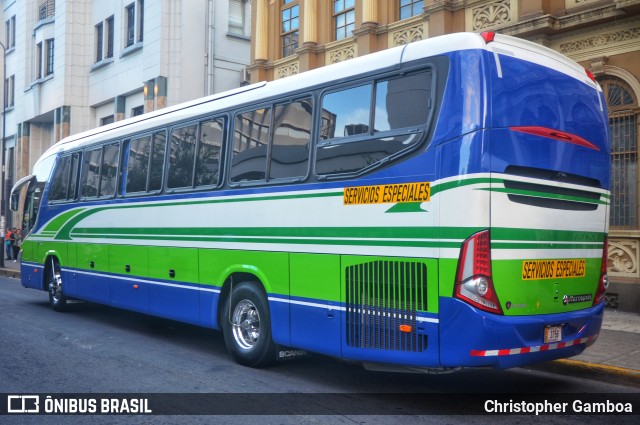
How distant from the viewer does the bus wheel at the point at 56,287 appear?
526 inches

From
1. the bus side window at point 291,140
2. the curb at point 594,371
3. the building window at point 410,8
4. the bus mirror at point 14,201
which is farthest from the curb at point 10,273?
the curb at point 594,371

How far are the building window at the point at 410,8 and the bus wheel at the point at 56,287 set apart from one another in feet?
32.9

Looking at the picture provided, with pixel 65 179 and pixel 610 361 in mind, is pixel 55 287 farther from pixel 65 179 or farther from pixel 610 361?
pixel 610 361

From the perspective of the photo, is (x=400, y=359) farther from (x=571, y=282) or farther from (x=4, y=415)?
(x=4, y=415)

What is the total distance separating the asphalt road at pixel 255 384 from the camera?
606cm

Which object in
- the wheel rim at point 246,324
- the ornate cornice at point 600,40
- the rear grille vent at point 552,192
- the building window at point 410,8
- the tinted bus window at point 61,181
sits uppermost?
the building window at point 410,8

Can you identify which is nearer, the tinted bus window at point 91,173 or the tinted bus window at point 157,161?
the tinted bus window at point 157,161

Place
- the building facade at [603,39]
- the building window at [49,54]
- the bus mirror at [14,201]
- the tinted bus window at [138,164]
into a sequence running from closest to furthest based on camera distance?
the tinted bus window at [138,164], the building facade at [603,39], the bus mirror at [14,201], the building window at [49,54]

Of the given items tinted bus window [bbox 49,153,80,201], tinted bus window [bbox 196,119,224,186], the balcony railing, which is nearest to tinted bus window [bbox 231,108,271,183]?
tinted bus window [bbox 196,119,224,186]

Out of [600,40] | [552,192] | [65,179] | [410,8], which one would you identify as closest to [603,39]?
[600,40]

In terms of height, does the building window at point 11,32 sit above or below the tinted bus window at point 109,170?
above

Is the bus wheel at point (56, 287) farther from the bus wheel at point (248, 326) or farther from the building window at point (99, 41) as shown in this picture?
the building window at point (99, 41)

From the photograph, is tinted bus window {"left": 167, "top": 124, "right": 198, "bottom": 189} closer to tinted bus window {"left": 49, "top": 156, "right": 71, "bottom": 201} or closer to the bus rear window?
the bus rear window

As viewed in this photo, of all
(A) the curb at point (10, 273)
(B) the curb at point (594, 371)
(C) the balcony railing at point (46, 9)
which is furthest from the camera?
(C) the balcony railing at point (46, 9)
